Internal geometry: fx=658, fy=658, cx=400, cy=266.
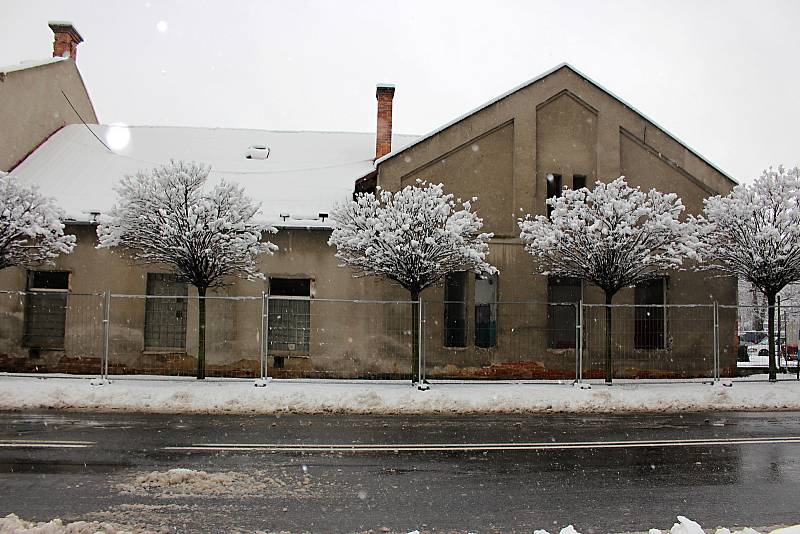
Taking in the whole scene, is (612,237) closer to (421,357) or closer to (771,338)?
(421,357)

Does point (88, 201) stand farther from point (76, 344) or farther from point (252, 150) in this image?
point (252, 150)

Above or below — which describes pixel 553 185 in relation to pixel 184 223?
above

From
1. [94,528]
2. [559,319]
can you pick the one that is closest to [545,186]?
[559,319]

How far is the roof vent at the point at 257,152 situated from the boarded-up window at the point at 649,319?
12967mm

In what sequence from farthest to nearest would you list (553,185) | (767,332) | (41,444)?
(553,185) → (767,332) → (41,444)

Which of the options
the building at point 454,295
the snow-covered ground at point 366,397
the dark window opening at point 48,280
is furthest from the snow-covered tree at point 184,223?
the dark window opening at point 48,280

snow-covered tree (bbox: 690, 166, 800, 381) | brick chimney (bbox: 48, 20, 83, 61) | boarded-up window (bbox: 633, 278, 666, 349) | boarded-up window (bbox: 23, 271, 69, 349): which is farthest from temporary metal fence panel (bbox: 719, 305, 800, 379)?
brick chimney (bbox: 48, 20, 83, 61)

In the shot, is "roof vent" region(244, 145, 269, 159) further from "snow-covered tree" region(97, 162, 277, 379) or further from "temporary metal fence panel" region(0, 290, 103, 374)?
"temporary metal fence panel" region(0, 290, 103, 374)

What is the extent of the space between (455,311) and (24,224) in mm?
10831

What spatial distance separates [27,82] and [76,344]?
381 inches

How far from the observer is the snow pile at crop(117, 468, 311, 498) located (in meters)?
6.99

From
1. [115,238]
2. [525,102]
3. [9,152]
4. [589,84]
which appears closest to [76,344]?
[115,238]

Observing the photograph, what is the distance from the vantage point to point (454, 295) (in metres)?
18.2

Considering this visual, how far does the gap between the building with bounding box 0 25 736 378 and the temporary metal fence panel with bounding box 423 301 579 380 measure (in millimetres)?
34
